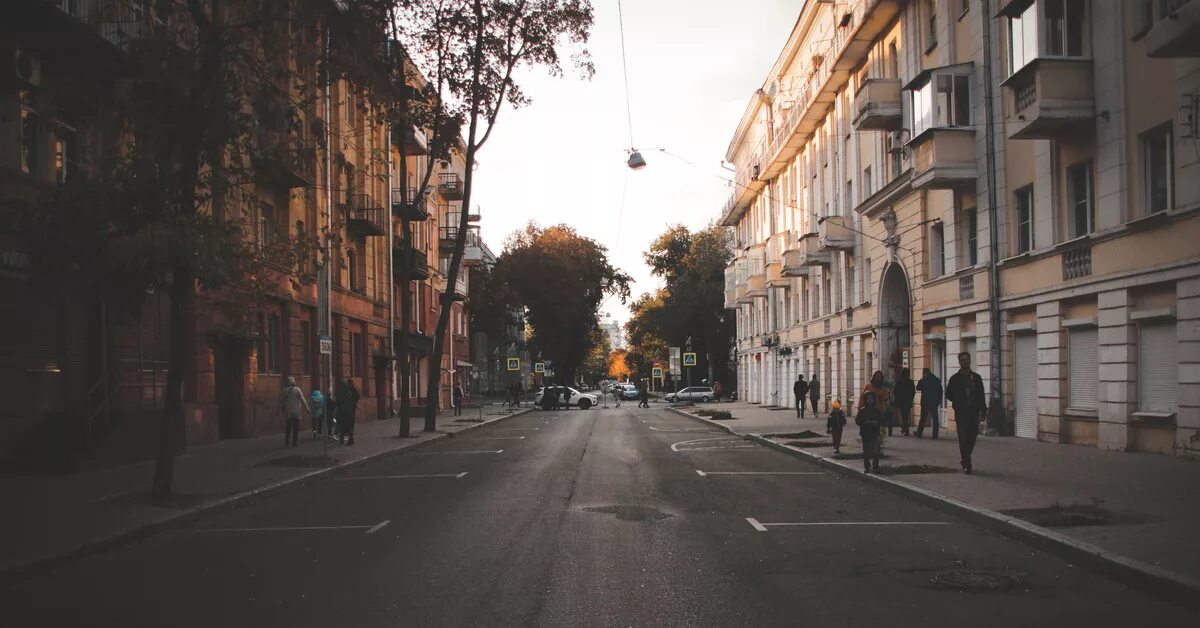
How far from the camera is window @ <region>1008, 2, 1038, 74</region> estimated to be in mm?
18656

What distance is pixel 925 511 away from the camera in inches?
448

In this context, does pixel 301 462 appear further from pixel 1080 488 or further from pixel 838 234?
pixel 838 234

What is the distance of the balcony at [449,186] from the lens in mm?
53519

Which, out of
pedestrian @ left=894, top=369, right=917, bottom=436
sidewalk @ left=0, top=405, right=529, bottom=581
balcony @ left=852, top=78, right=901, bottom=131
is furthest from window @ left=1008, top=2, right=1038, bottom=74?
sidewalk @ left=0, top=405, right=529, bottom=581

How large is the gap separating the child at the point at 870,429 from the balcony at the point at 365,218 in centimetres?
2253

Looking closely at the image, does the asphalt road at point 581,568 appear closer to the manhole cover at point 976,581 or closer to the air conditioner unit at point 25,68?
the manhole cover at point 976,581

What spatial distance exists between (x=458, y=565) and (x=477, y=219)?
5091 cm

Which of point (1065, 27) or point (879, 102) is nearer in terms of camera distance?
point (1065, 27)

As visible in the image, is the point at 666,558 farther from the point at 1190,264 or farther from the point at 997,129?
the point at 997,129

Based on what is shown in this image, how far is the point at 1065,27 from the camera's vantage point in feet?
60.0

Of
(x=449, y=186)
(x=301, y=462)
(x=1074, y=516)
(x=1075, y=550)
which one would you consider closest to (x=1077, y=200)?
(x=1074, y=516)

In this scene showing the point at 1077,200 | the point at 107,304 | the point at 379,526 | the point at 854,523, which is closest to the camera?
the point at 854,523

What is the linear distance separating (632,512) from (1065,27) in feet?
43.5

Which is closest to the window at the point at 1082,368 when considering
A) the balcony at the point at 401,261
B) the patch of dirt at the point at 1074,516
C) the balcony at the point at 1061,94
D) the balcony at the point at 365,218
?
the balcony at the point at 1061,94
